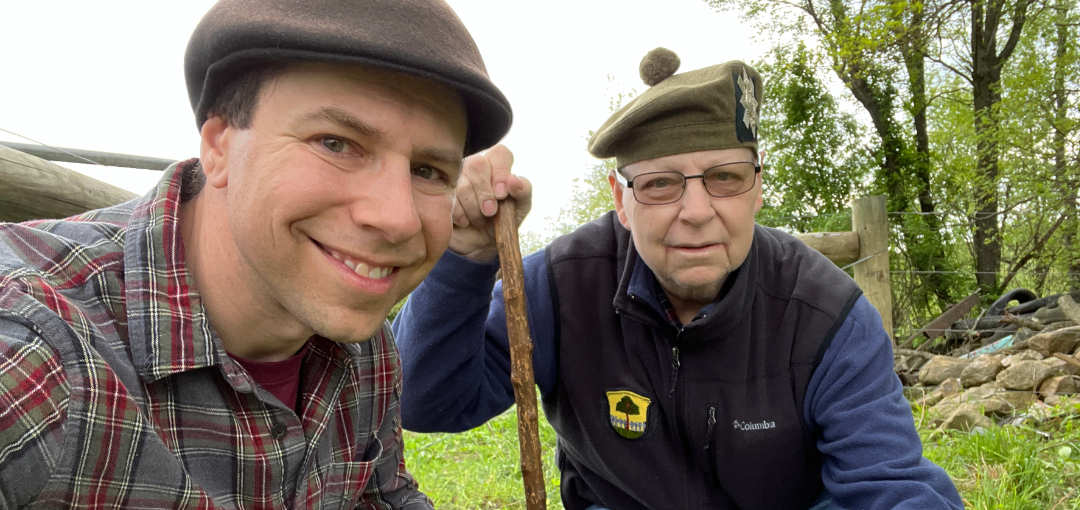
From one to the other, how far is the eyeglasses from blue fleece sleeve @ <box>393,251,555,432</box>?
440 mm

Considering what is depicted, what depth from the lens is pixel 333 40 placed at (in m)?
1.14

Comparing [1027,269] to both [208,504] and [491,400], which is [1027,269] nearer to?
[491,400]

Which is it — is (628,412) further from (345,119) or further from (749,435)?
(345,119)

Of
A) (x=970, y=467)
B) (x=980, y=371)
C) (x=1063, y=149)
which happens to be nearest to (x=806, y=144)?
(x=1063, y=149)

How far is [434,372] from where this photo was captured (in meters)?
2.06

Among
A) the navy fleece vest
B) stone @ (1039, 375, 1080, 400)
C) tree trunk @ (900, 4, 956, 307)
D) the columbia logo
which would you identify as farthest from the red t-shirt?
tree trunk @ (900, 4, 956, 307)

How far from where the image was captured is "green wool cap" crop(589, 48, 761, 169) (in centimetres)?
208

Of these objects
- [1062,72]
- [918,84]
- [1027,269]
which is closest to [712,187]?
[1062,72]

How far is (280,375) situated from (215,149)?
0.50 meters

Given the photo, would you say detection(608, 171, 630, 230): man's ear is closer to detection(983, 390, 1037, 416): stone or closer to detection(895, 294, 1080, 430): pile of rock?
detection(895, 294, 1080, 430): pile of rock

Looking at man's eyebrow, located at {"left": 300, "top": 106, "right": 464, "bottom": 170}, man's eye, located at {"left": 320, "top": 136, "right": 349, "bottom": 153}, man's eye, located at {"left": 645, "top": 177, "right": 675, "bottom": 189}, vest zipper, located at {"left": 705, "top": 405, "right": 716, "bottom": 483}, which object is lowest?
vest zipper, located at {"left": 705, "top": 405, "right": 716, "bottom": 483}

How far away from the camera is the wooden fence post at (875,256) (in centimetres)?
443

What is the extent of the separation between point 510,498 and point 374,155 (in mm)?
2663

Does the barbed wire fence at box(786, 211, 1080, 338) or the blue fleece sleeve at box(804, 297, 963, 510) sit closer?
the blue fleece sleeve at box(804, 297, 963, 510)
